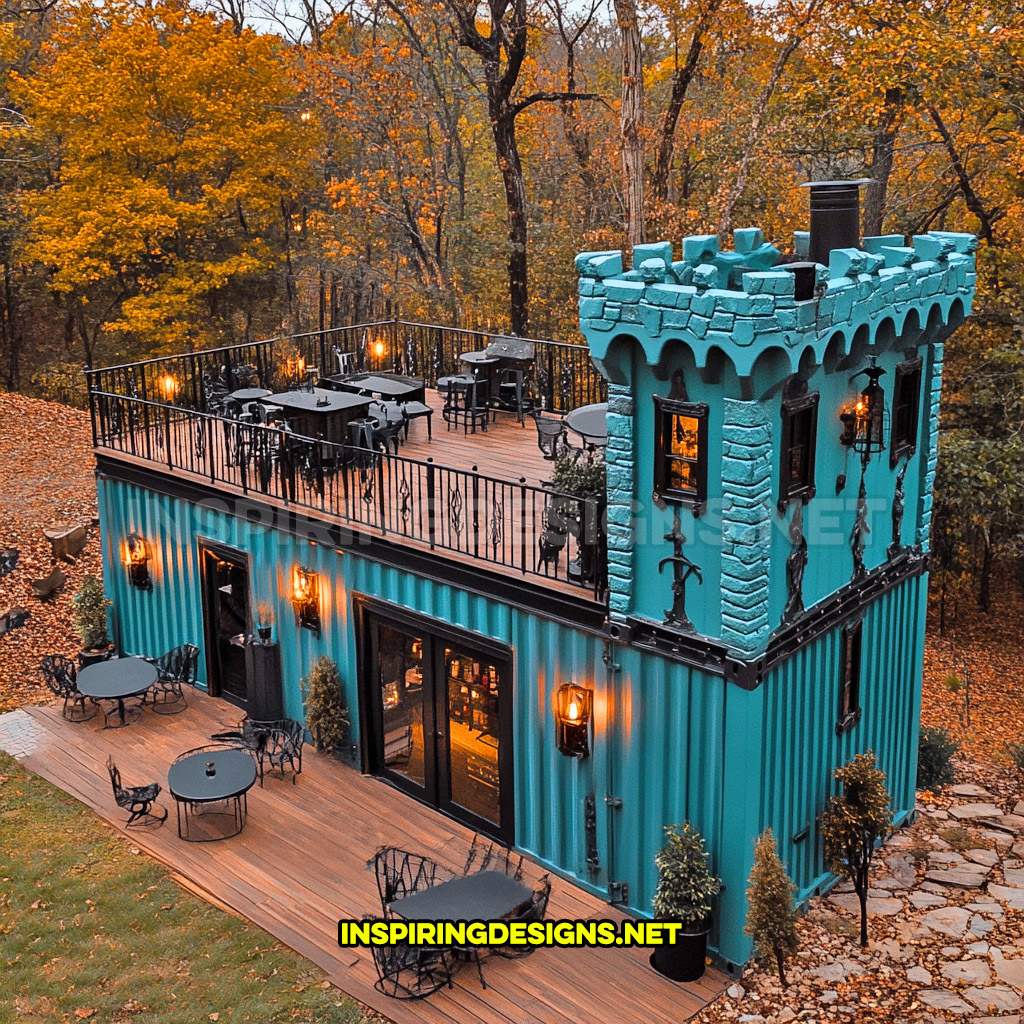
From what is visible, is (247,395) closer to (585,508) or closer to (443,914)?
(585,508)

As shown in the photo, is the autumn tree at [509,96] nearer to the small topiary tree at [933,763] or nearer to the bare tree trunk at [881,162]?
the bare tree trunk at [881,162]

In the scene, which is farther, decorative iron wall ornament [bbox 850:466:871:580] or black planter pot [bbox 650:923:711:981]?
decorative iron wall ornament [bbox 850:466:871:580]

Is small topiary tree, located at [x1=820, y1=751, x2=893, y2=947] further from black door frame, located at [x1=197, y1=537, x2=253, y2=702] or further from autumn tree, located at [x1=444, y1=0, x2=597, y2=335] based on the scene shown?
autumn tree, located at [x1=444, y1=0, x2=597, y2=335]

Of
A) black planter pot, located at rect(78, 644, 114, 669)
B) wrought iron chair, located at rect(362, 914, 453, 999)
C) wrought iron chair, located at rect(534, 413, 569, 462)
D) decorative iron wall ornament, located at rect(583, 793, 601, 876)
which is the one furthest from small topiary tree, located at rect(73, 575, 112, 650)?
decorative iron wall ornament, located at rect(583, 793, 601, 876)

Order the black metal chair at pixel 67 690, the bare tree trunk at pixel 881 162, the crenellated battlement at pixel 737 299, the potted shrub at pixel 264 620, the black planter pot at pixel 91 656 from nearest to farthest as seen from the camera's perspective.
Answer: the crenellated battlement at pixel 737 299
the potted shrub at pixel 264 620
the black metal chair at pixel 67 690
the black planter pot at pixel 91 656
the bare tree trunk at pixel 881 162

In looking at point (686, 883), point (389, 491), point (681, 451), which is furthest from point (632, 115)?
point (686, 883)

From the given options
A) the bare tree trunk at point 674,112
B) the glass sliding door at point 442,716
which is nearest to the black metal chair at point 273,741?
the glass sliding door at point 442,716
